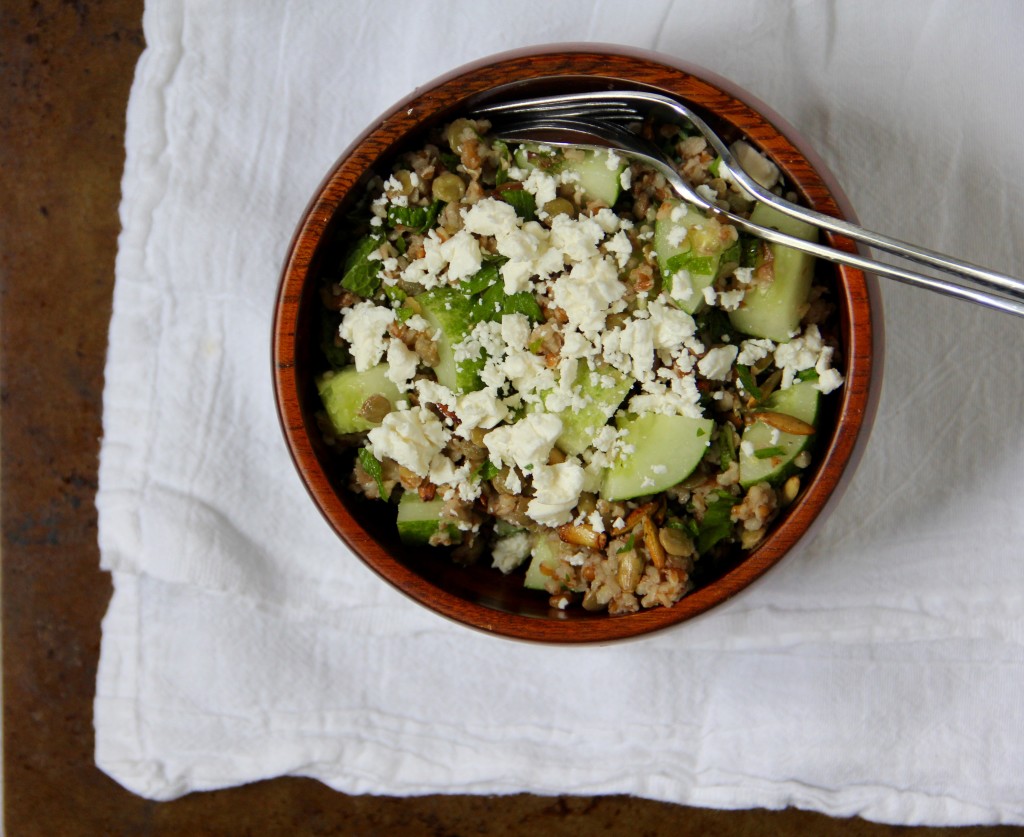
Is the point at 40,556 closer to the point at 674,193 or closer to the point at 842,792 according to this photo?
the point at 674,193

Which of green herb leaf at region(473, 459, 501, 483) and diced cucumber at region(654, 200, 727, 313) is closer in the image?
diced cucumber at region(654, 200, 727, 313)

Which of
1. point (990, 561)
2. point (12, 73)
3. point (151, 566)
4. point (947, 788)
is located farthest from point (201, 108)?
point (947, 788)

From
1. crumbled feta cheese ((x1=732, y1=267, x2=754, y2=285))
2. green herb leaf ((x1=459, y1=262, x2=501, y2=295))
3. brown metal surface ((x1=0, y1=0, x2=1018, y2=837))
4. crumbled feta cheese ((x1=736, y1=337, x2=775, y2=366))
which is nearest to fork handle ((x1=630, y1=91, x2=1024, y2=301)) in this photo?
crumbled feta cheese ((x1=732, y1=267, x2=754, y2=285))

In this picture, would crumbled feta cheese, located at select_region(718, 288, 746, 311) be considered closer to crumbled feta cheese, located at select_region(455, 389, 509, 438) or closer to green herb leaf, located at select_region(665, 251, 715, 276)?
green herb leaf, located at select_region(665, 251, 715, 276)

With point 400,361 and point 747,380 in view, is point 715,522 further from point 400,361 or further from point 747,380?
point 400,361

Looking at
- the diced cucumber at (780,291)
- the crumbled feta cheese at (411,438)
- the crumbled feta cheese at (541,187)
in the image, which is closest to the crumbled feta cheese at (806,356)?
the diced cucumber at (780,291)

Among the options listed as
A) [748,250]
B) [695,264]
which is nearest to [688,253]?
[695,264]

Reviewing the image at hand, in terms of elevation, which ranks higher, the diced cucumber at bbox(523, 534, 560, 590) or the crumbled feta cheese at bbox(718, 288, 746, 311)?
the crumbled feta cheese at bbox(718, 288, 746, 311)
